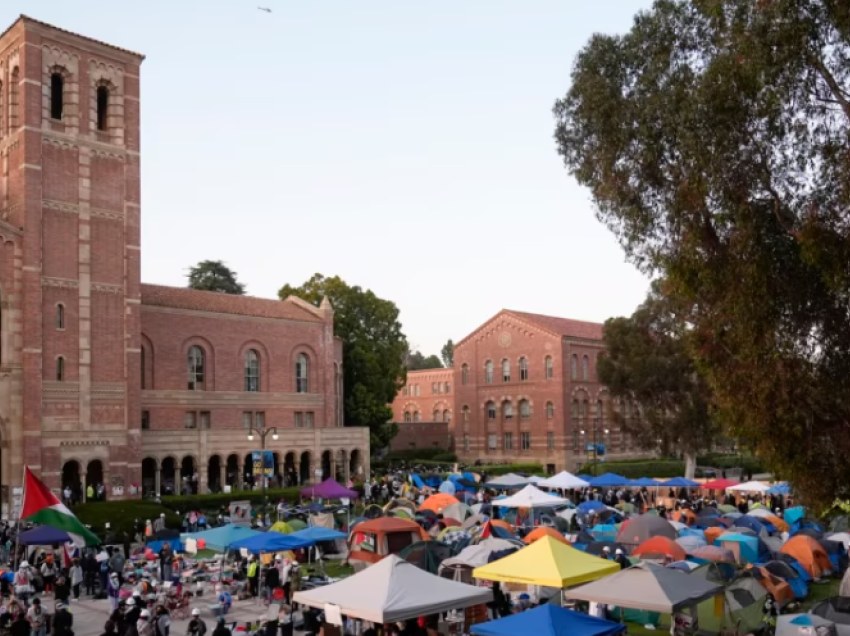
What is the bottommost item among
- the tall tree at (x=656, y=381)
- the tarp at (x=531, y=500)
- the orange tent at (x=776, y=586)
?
the orange tent at (x=776, y=586)

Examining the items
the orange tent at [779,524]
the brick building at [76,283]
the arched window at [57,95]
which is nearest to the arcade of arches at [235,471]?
the brick building at [76,283]

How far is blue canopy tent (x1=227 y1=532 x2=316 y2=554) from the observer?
22.2 meters

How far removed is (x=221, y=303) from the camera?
52938 mm

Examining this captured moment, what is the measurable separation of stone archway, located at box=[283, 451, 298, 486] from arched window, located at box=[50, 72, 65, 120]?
72.2 feet

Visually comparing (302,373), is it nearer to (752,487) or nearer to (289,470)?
(289,470)

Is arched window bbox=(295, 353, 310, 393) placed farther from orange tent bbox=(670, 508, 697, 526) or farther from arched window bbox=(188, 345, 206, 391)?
orange tent bbox=(670, 508, 697, 526)

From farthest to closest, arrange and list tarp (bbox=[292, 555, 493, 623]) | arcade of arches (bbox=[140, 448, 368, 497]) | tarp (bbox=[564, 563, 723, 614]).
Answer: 1. arcade of arches (bbox=[140, 448, 368, 497])
2. tarp (bbox=[564, 563, 723, 614])
3. tarp (bbox=[292, 555, 493, 623])

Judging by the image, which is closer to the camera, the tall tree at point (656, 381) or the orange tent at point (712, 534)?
the orange tent at point (712, 534)

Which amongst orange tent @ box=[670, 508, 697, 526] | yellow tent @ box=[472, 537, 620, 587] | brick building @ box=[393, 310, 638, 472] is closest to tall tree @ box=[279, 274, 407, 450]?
brick building @ box=[393, 310, 638, 472]

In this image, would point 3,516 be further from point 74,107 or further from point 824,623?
point 824,623

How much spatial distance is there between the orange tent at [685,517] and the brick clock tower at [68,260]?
79.5 ft

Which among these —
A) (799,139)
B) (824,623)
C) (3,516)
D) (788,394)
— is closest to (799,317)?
(788,394)

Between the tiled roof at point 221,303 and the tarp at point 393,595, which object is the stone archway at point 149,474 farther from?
the tarp at point 393,595

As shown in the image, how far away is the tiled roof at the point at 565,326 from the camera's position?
6856 cm
